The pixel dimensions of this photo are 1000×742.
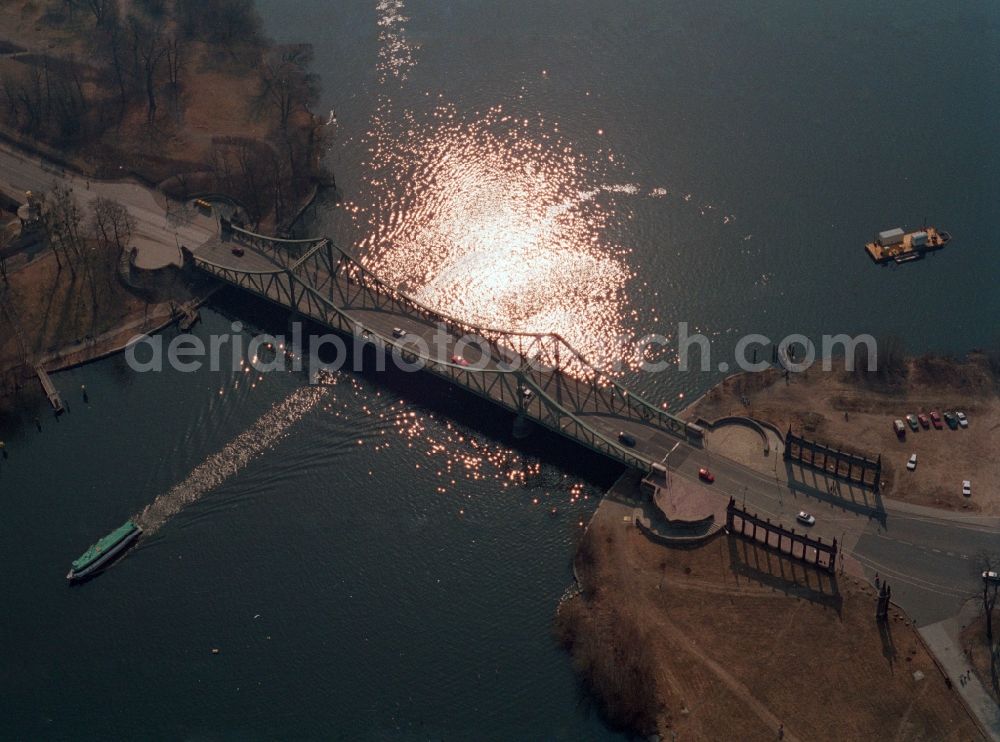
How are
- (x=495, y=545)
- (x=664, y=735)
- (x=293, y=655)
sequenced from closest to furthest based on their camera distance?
(x=664, y=735) → (x=293, y=655) → (x=495, y=545)

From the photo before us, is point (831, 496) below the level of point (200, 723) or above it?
above

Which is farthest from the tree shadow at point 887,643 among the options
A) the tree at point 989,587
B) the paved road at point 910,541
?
the tree at point 989,587

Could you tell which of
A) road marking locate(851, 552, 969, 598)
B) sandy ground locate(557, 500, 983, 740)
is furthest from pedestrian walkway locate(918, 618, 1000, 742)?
road marking locate(851, 552, 969, 598)

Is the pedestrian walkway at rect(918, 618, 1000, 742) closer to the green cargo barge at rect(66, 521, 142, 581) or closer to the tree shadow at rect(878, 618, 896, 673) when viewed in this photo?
the tree shadow at rect(878, 618, 896, 673)

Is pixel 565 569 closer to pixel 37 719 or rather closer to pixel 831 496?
pixel 831 496

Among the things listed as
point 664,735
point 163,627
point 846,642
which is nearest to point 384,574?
point 163,627

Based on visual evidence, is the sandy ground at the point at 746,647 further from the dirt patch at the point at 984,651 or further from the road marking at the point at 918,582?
the dirt patch at the point at 984,651
